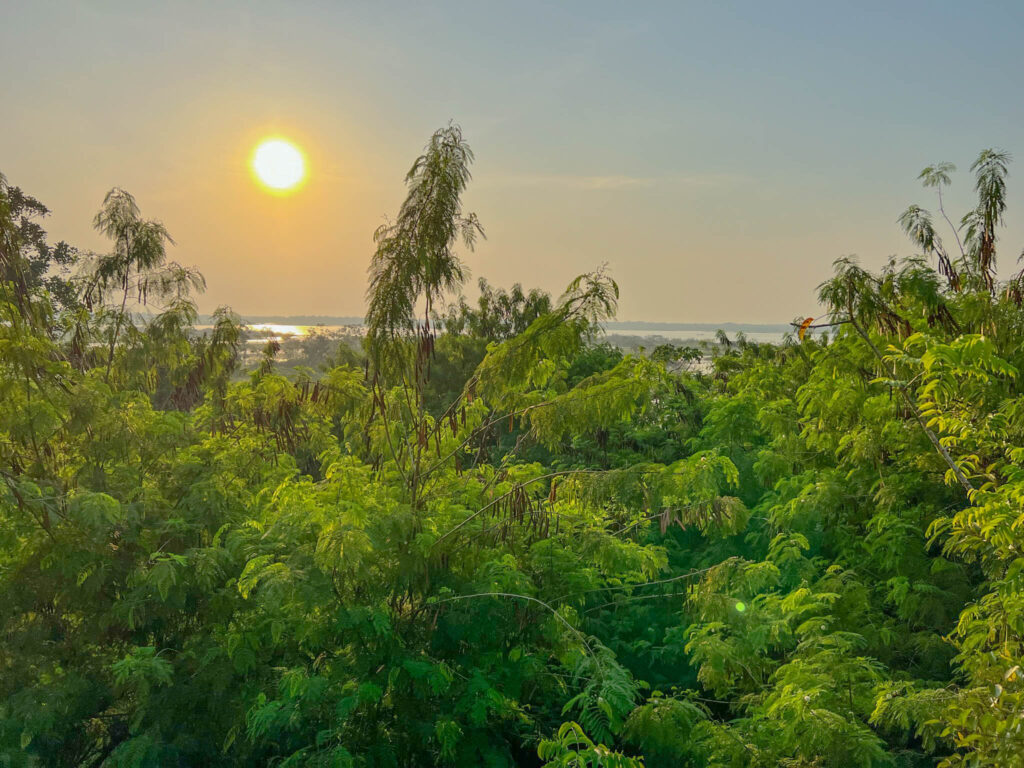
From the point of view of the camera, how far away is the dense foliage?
18.5 ft

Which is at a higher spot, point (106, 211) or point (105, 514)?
point (106, 211)

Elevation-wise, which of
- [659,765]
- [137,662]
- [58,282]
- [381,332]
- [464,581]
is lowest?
[659,765]

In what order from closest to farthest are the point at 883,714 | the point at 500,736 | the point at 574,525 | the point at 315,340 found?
the point at 883,714 → the point at 500,736 → the point at 574,525 → the point at 315,340

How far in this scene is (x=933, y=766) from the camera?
20.6ft

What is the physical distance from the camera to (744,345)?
62.9ft

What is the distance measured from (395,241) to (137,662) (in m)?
4.54

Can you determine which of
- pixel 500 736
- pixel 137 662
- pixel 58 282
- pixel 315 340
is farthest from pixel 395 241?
pixel 315 340

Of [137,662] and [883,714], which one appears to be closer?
[883,714]

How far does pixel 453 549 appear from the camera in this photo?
6.54 metres

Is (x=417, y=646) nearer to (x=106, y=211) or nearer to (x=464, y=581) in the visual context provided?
(x=464, y=581)

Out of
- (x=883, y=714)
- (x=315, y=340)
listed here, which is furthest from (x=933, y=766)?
(x=315, y=340)

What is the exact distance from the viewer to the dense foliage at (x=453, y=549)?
5.63 meters

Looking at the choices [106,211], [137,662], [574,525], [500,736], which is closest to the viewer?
[137,662]

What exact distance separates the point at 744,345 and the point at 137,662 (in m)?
16.7
